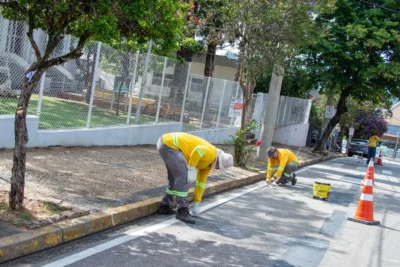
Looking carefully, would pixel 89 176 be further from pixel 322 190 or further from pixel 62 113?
pixel 322 190

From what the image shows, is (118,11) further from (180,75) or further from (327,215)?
(180,75)

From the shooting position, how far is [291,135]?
1132 inches

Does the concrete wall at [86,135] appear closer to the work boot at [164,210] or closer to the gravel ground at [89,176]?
the gravel ground at [89,176]

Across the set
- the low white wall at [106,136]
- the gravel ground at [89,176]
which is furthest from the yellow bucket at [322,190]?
the low white wall at [106,136]

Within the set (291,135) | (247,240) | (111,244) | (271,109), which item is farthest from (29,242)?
(291,135)

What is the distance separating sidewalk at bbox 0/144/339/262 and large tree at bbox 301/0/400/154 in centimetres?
1082

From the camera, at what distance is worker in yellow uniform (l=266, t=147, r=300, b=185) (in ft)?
35.6

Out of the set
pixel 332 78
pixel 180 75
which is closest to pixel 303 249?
pixel 180 75

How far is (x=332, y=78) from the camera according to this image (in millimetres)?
21891

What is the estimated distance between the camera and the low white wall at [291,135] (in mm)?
27305

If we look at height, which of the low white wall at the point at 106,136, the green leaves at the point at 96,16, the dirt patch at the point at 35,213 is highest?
the green leaves at the point at 96,16

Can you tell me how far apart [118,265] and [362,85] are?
781 inches

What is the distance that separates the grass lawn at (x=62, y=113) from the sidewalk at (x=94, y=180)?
638 millimetres

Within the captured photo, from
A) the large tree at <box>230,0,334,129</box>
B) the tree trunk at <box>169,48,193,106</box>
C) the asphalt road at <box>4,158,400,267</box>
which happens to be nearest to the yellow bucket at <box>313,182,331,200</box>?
the asphalt road at <box>4,158,400,267</box>
